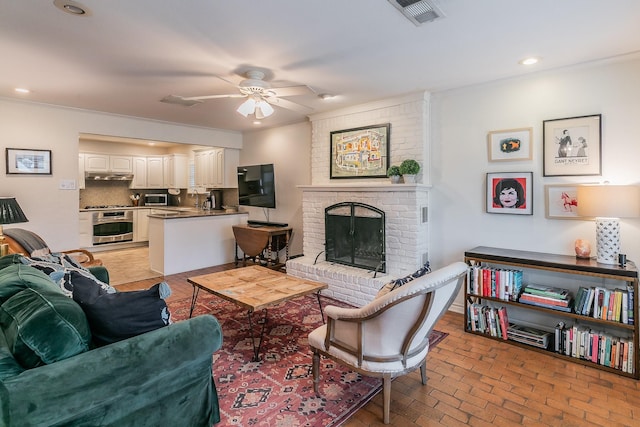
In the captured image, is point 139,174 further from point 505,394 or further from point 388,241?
point 505,394

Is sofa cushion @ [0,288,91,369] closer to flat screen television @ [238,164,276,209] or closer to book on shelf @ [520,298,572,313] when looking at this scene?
book on shelf @ [520,298,572,313]

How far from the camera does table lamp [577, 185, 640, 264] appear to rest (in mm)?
2361

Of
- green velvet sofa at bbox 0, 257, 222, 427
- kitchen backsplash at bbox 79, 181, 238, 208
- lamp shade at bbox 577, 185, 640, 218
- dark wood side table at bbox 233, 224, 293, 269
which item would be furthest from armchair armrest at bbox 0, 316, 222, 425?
kitchen backsplash at bbox 79, 181, 238, 208

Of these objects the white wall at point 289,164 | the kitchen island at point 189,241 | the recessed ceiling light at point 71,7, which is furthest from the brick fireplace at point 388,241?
the recessed ceiling light at point 71,7

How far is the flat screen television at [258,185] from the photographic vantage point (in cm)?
534

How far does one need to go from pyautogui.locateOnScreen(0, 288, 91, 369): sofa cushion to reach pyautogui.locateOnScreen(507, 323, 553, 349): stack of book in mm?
3063

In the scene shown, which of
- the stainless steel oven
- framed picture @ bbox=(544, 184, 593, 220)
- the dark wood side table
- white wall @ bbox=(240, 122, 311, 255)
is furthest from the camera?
the stainless steel oven

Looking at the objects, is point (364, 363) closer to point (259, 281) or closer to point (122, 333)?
point (122, 333)

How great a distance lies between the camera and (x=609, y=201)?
7.92ft

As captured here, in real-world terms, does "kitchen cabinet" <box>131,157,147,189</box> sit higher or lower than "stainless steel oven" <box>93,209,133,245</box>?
higher

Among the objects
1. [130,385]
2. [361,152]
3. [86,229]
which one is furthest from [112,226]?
[130,385]

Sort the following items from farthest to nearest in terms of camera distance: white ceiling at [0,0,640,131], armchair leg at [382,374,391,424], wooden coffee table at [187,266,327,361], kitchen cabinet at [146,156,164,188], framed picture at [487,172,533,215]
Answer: kitchen cabinet at [146,156,164,188] → framed picture at [487,172,533,215] → wooden coffee table at [187,266,327,361] → white ceiling at [0,0,640,131] → armchair leg at [382,374,391,424]

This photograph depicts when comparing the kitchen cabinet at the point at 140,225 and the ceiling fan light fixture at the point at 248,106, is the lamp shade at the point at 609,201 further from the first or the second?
the kitchen cabinet at the point at 140,225

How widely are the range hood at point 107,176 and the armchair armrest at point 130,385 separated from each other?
6798 millimetres
